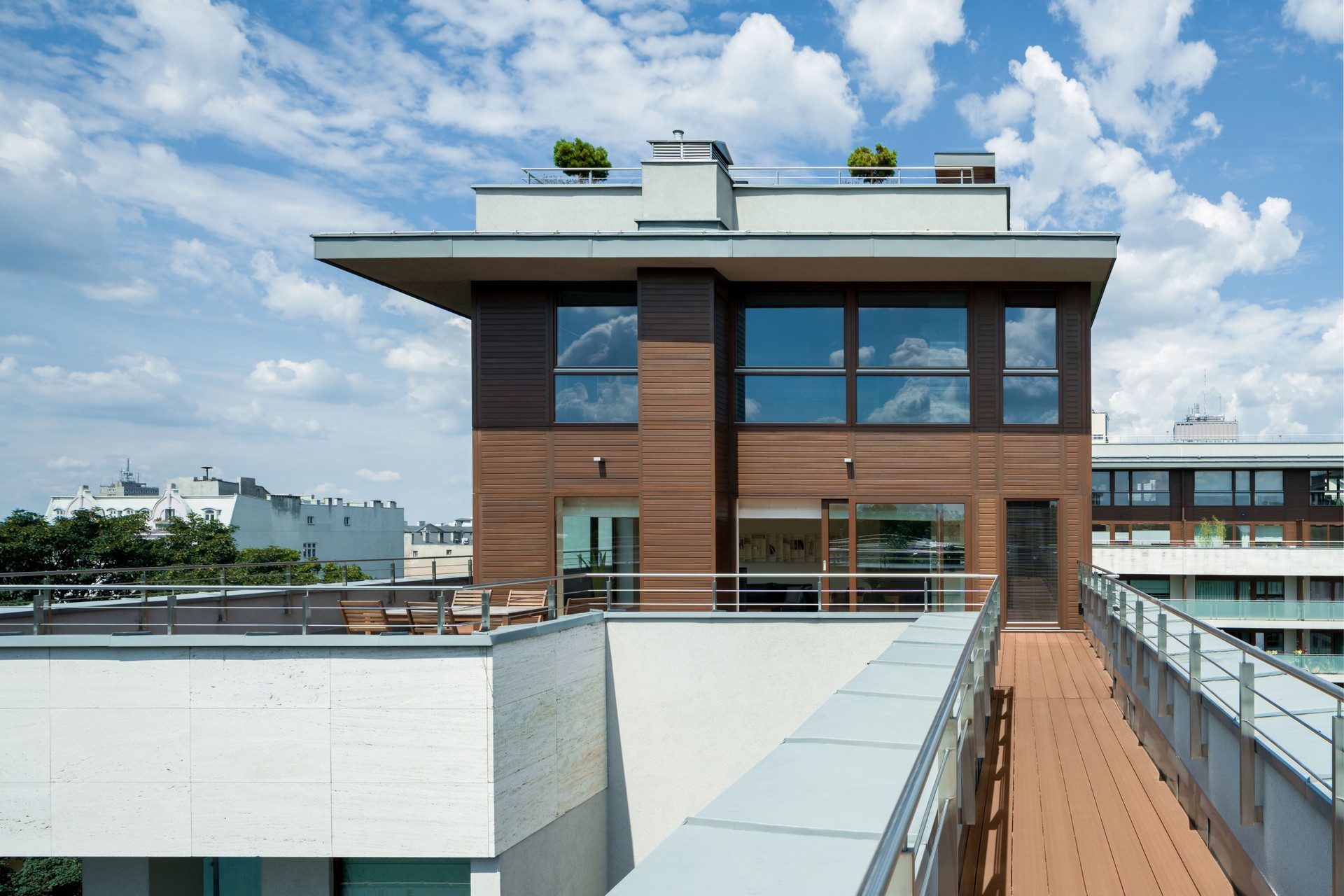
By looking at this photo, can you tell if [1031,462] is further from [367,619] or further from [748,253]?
[367,619]

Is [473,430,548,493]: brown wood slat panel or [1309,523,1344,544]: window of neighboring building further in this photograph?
[1309,523,1344,544]: window of neighboring building

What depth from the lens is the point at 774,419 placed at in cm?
1683

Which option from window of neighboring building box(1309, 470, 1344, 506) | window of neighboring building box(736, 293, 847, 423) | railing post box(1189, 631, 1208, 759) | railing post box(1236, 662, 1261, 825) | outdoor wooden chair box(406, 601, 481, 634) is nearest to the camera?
railing post box(1236, 662, 1261, 825)

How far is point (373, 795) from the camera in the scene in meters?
10.7

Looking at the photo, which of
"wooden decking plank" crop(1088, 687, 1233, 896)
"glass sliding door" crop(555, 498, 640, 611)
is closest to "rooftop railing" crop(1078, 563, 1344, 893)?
"wooden decking plank" crop(1088, 687, 1233, 896)

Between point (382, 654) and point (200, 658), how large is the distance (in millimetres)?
2149

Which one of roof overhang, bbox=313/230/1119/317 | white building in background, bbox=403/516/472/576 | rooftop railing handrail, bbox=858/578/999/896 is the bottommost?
white building in background, bbox=403/516/472/576

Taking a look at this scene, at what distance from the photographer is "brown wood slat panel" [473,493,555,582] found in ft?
54.7

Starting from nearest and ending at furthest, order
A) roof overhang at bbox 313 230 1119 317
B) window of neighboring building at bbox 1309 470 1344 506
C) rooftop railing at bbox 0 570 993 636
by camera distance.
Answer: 1. rooftop railing at bbox 0 570 993 636
2. roof overhang at bbox 313 230 1119 317
3. window of neighboring building at bbox 1309 470 1344 506

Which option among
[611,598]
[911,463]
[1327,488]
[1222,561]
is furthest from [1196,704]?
[1327,488]

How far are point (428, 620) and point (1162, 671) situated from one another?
888cm

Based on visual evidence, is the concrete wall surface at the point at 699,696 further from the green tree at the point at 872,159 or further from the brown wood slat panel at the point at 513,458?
the green tree at the point at 872,159

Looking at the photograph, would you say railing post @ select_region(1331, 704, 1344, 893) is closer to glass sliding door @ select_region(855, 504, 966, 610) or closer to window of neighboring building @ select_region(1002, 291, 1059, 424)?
glass sliding door @ select_region(855, 504, 966, 610)

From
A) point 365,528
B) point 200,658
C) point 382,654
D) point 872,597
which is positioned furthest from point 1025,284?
point 365,528
